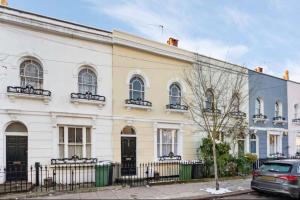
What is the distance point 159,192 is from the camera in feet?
41.4

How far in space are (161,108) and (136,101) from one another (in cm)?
177

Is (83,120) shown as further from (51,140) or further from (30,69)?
(30,69)

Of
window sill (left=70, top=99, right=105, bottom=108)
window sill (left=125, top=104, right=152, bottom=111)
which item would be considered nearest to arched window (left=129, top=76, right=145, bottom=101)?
window sill (left=125, top=104, right=152, bottom=111)

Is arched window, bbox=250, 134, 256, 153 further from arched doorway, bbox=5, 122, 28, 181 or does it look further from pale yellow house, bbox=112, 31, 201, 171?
arched doorway, bbox=5, 122, 28, 181

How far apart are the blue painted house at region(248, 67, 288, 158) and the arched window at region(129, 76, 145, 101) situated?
8.99 m

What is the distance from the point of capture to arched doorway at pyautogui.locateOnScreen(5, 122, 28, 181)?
43.5 ft

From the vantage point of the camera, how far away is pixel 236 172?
18484mm

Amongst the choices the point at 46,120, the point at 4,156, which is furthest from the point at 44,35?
the point at 4,156

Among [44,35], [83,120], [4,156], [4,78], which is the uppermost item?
[44,35]

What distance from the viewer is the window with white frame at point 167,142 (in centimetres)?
1789

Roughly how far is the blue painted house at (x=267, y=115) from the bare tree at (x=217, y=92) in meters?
1.27

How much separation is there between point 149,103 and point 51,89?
17.0 feet

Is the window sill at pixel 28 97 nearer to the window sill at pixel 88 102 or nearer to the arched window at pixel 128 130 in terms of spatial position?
the window sill at pixel 88 102

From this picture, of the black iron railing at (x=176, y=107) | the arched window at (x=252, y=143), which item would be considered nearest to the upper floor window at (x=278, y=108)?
the arched window at (x=252, y=143)
